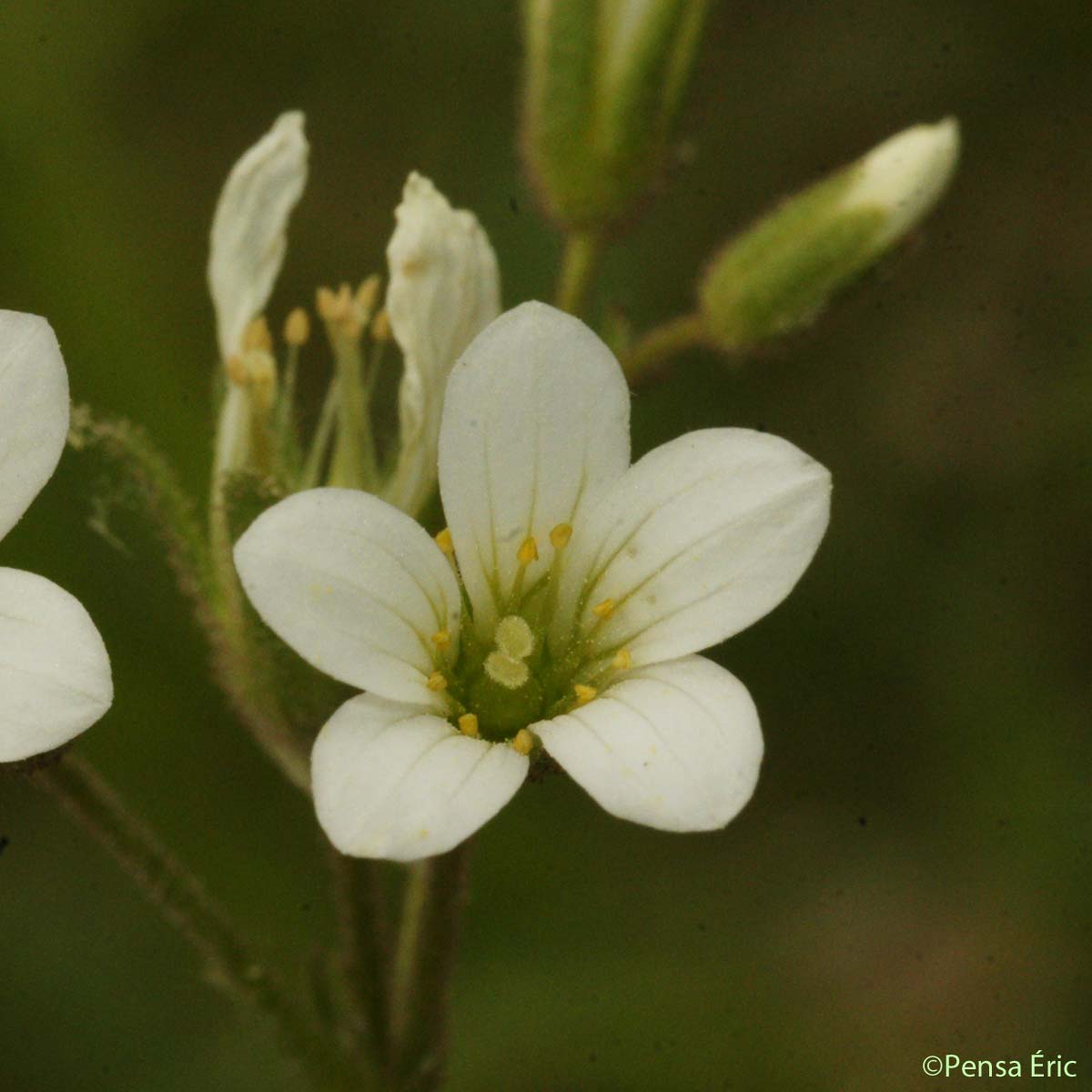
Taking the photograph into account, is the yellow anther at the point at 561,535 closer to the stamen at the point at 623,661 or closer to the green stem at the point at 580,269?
the stamen at the point at 623,661

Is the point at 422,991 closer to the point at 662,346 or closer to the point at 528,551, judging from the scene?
the point at 528,551

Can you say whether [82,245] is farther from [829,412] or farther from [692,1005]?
[692,1005]

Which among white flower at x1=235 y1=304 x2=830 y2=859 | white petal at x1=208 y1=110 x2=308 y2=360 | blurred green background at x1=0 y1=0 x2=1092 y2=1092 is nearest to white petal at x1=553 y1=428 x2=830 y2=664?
white flower at x1=235 y1=304 x2=830 y2=859

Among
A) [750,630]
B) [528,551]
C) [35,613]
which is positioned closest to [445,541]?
[528,551]

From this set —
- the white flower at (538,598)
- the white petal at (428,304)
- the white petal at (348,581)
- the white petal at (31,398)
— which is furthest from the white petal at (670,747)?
the white petal at (31,398)

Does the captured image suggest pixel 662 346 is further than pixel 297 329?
Yes

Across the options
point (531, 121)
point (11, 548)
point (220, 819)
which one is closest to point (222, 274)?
point (531, 121)
